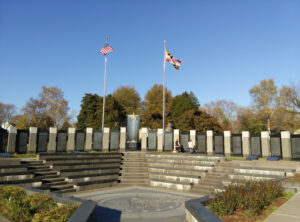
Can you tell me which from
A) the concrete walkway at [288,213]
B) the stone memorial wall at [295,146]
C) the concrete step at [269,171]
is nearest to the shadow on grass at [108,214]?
the concrete walkway at [288,213]

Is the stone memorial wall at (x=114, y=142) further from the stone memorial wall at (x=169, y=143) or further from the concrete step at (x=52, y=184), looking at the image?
the concrete step at (x=52, y=184)

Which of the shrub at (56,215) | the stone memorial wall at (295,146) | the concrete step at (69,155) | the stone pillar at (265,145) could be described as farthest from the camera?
the stone pillar at (265,145)

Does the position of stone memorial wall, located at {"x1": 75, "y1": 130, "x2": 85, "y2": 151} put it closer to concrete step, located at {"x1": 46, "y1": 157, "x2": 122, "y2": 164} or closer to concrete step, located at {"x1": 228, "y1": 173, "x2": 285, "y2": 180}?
concrete step, located at {"x1": 46, "y1": 157, "x2": 122, "y2": 164}

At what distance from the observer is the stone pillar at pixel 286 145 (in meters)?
19.2

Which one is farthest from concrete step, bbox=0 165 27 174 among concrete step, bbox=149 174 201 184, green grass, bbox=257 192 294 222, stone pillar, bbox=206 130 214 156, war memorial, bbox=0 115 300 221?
stone pillar, bbox=206 130 214 156

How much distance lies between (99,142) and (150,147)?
18.3 ft

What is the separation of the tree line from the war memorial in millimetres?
18106

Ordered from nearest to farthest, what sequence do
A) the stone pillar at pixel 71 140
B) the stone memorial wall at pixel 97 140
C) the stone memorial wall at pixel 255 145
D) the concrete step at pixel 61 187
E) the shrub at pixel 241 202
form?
the shrub at pixel 241 202, the concrete step at pixel 61 187, the stone memorial wall at pixel 255 145, the stone pillar at pixel 71 140, the stone memorial wall at pixel 97 140

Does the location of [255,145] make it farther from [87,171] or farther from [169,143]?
[87,171]

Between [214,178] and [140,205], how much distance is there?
5.97 m

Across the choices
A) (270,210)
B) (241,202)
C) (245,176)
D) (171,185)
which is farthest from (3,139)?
(270,210)

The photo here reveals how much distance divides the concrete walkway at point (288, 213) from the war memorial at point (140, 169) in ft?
5.71

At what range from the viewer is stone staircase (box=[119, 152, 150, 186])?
14459 millimetres

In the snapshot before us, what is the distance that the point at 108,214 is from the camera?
7992 mm
